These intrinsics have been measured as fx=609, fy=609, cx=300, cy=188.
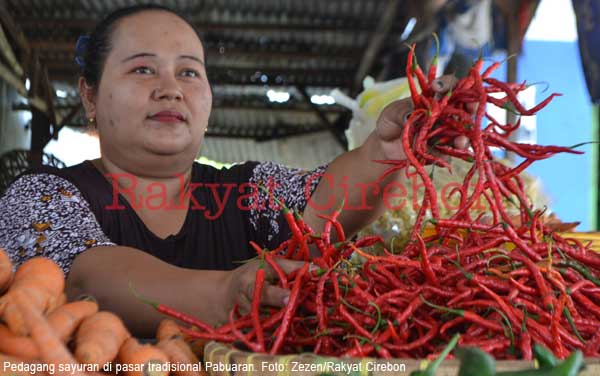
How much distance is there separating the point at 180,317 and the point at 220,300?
10 cm

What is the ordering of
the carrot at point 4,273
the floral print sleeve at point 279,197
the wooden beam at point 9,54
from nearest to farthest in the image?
1. the carrot at point 4,273
2. the floral print sleeve at point 279,197
3. the wooden beam at point 9,54

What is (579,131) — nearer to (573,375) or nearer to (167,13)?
(167,13)

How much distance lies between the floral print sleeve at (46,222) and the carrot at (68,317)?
0.47 metres

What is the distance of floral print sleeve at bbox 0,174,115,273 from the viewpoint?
4.72ft

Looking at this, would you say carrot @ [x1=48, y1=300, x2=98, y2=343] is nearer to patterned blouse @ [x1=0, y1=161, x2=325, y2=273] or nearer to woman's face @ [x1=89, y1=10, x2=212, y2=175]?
patterned blouse @ [x1=0, y1=161, x2=325, y2=273]

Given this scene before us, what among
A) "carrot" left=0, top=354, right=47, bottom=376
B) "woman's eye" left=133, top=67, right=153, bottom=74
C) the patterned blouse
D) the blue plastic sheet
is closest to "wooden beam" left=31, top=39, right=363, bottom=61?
the blue plastic sheet

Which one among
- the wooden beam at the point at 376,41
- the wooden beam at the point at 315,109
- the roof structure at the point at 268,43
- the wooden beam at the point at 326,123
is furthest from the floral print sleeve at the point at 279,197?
the wooden beam at the point at 326,123

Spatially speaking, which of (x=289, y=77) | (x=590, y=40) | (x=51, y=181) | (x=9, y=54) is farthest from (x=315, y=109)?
(x=51, y=181)

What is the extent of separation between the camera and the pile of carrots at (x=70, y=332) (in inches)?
32.7

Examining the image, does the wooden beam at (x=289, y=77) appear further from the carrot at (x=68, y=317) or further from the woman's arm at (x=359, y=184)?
the carrot at (x=68, y=317)

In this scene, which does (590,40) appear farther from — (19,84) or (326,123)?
(326,123)

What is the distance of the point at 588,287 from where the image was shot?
109 centimetres

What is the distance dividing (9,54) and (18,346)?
17.2 ft

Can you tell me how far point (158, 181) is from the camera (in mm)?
1967
